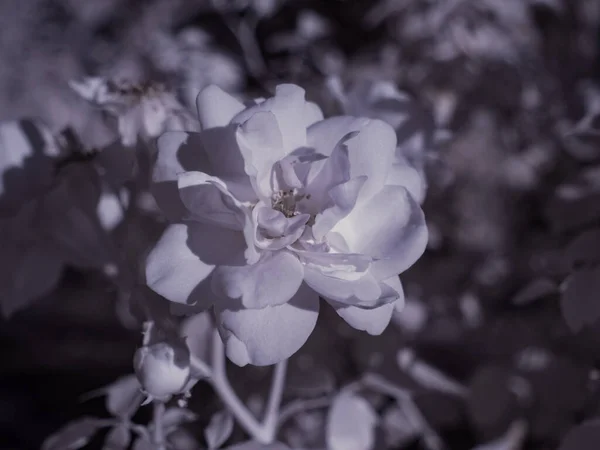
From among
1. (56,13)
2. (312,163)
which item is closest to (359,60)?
(56,13)

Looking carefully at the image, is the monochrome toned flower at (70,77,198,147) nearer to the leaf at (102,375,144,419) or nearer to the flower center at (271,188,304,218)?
the flower center at (271,188,304,218)

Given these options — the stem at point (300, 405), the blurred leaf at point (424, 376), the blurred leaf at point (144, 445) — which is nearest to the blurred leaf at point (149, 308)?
the blurred leaf at point (144, 445)

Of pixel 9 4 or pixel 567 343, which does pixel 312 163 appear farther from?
pixel 9 4

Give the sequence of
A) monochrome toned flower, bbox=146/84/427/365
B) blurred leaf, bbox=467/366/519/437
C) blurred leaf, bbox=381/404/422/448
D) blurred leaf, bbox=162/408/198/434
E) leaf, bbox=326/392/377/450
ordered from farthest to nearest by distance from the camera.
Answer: blurred leaf, bbox=381/404/422/448
blurred leaf, bbox=467/366/519/437
leaf, bbox=326/392/377/450
blurred leaf, bbox=162/408/198/434
monochrome toned flower, bbox=146/84/427/365

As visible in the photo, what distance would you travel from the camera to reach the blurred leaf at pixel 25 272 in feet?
3.09

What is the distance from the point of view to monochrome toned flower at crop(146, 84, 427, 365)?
64 cm

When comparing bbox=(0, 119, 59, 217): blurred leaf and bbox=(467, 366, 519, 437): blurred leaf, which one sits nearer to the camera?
bbox=(0, 119, 59, 217): blurred leaf

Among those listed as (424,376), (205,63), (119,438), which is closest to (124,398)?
(119,438)

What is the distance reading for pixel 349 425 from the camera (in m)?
1.03

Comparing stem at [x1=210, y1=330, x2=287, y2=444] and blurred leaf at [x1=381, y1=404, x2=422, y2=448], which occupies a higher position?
stem at [x1=210, y1=330, x2=287, y2=444]

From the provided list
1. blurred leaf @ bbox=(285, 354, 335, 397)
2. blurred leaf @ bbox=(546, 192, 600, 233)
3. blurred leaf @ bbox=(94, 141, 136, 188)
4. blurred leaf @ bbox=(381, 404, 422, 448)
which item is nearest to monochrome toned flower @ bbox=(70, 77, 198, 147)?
blurred leaf @ bbox=(94, 141, 136, 188)

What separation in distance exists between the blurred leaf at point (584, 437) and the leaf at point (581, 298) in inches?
5.3

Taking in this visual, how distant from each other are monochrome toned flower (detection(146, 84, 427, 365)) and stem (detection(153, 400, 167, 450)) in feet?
0.57

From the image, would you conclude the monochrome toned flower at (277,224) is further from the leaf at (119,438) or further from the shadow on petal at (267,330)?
the leaf at (119,438)
